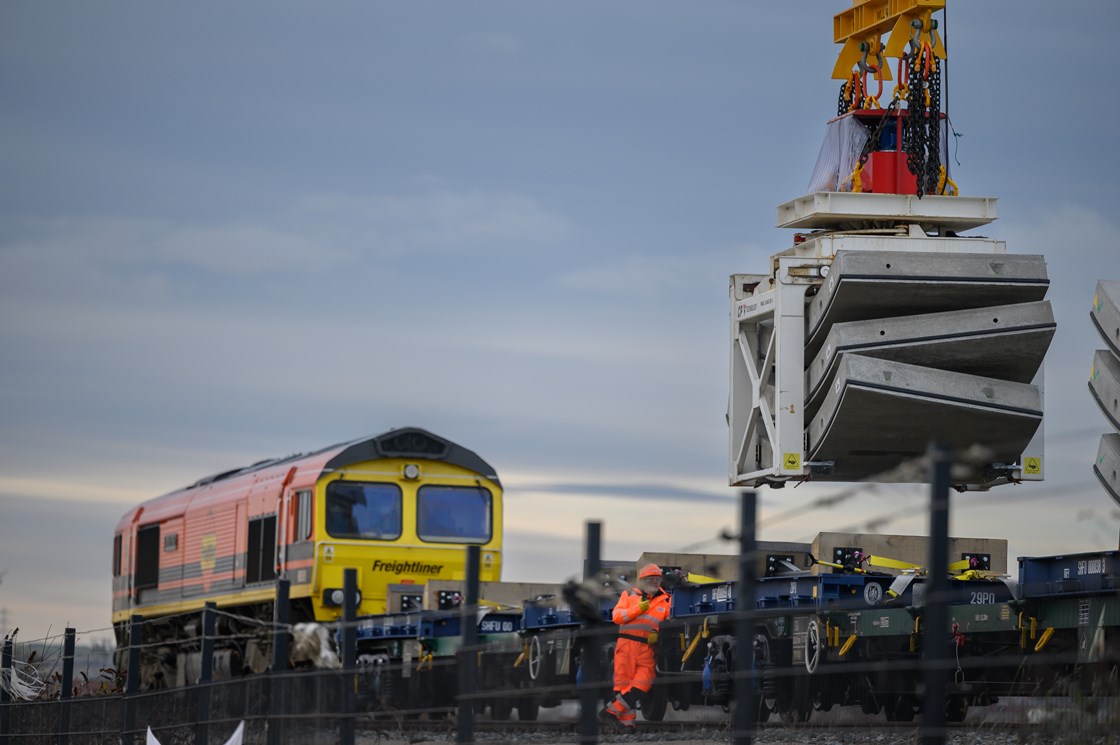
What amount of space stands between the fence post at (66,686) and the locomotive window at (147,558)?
15.4 metres

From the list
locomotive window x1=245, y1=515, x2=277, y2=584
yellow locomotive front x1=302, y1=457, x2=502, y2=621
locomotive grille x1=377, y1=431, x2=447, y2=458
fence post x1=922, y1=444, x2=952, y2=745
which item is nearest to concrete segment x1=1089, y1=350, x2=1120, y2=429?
fence post x1=922, y1=444, x2=952, y2=745

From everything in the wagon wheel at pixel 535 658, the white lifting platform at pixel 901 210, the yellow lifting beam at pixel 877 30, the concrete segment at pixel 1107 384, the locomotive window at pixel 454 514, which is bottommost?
the wagon wheel at pixel 535 658

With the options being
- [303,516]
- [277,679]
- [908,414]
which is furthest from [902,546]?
[277,679]

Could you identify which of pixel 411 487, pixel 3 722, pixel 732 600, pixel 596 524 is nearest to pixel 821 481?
pixel 411 487

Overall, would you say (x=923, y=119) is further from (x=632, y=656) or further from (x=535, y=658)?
(x=632, y=656)

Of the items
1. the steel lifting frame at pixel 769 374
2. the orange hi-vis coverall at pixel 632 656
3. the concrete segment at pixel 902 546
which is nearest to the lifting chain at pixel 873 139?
the steel lifting frame at pixel 769 374

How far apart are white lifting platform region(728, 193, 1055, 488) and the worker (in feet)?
26.8

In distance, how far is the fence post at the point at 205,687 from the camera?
10.6 m

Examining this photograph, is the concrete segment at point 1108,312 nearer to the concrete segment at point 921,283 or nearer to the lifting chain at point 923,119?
the concrete segment at point 921,283

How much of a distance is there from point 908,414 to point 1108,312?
714cm

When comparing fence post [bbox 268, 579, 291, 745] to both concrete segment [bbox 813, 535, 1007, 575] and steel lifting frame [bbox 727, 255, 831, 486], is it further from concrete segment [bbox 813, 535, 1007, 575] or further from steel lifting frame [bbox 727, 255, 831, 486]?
steel lifting frame [bbox 727, 255, 831, 486]

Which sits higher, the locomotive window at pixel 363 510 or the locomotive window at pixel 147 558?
the locomotive window at pixel 363 510

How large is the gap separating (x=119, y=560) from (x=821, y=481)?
15.6 meters

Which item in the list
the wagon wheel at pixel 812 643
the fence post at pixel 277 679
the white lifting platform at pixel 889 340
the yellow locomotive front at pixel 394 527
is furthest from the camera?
the yellow locomotive front at pixel 394 527
